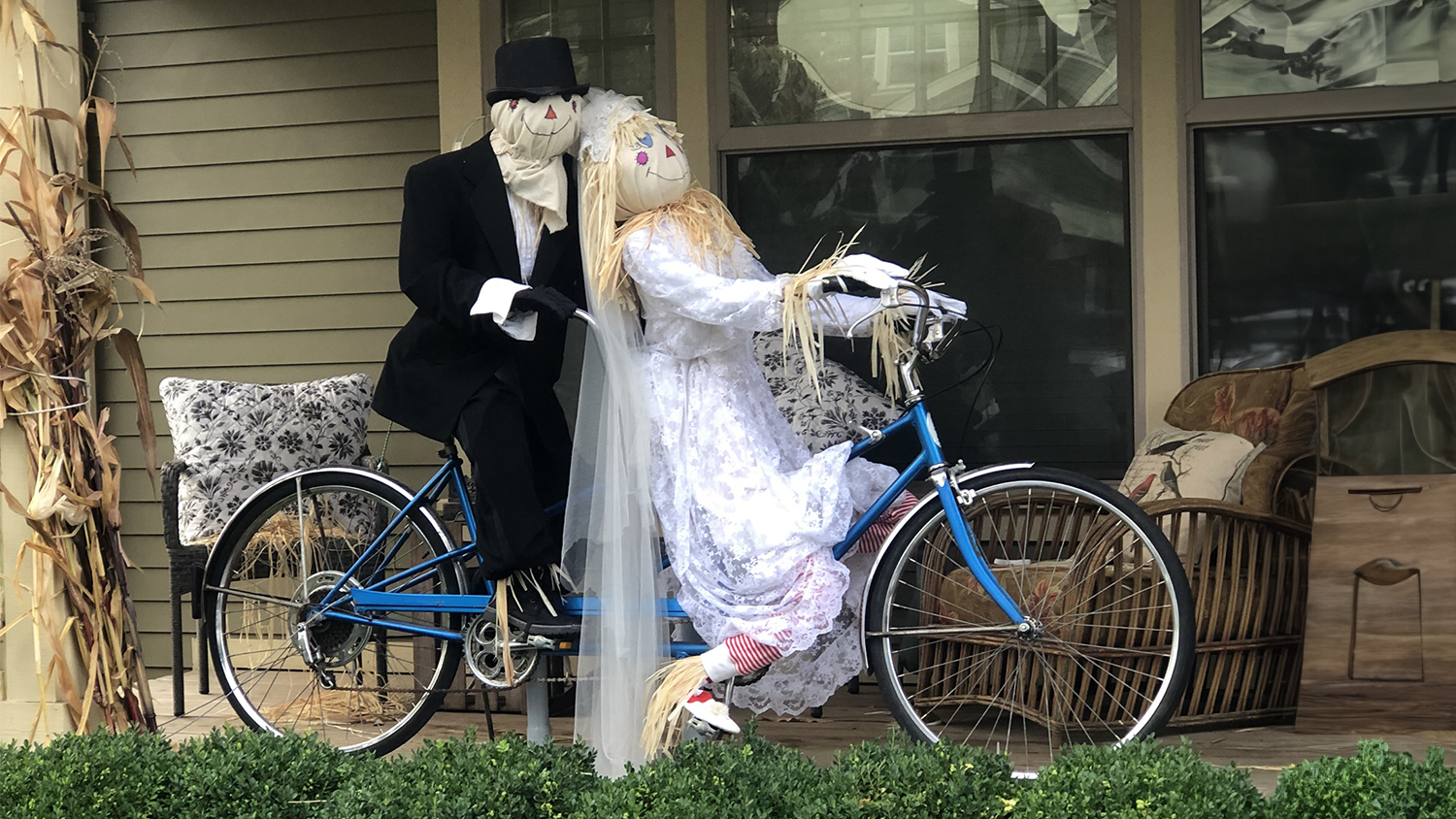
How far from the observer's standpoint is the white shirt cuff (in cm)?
300

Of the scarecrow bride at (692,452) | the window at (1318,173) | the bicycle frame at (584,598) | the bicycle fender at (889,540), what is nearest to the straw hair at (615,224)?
the scarecrow bride at (692,452)

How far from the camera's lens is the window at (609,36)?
459 cm

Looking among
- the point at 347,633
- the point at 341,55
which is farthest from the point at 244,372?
the point at 347,633

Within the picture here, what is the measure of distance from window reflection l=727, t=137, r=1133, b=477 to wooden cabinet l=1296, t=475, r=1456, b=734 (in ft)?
3.05

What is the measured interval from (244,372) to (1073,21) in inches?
120

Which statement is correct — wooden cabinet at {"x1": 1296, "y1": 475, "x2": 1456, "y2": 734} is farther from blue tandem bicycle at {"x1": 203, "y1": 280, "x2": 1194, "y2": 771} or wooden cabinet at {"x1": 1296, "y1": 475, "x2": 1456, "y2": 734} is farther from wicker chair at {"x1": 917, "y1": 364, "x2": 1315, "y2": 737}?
blue tandem bicycle at {"x1": 203, "y1": 280, "x2": 1194, "y2": 771}

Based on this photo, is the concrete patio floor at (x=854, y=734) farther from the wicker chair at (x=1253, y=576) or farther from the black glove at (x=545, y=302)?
the black glove at (x=545, y=302)

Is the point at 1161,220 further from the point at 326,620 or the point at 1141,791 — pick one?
the point at 326,620

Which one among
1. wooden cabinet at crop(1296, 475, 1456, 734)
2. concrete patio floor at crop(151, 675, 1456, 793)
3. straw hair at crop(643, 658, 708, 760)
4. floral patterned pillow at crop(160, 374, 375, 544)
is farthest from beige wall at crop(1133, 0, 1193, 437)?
floral patterned pillow at crop(160, 374, 375, 544)

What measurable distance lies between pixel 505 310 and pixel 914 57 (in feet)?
6.61

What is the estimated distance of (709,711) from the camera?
2.85 meters

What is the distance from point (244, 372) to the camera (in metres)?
5.08

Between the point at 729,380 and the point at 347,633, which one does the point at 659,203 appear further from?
the point at 347,633

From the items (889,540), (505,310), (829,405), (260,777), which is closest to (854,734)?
(889,540)
